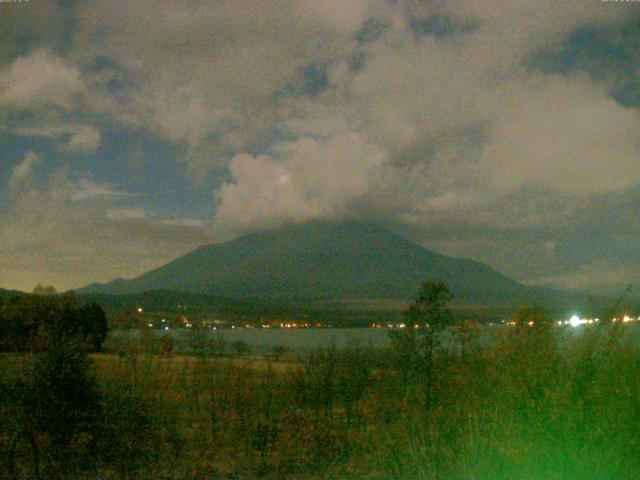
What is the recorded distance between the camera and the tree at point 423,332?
13.5m

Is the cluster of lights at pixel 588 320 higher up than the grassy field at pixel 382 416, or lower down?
higher up

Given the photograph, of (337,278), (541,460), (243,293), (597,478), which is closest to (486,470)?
(541,460)

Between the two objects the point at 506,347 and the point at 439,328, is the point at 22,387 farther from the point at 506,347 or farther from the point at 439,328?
the point at 439,328

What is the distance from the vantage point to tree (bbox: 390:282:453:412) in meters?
13.5

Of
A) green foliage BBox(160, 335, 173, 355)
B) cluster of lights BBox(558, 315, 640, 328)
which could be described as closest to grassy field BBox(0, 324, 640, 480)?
cluster of lights BBox(558, 315, 640, 328)

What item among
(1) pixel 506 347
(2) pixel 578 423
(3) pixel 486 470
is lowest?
(3) pixel 486 470

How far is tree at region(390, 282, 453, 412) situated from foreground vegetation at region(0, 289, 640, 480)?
0.03m

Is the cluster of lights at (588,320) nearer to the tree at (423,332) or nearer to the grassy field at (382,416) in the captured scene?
the grassy field at (382,416)

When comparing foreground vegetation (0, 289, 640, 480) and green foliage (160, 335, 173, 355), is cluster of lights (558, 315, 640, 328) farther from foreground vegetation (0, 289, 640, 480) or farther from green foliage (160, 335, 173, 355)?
green foliage (160, 335, 173, 355)

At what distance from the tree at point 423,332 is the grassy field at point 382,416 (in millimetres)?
105

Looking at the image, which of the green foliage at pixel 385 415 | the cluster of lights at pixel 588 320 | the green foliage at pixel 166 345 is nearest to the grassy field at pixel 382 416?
the green foliage at pixel 385 415

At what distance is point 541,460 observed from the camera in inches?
→ 266

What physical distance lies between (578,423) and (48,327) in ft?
24.8

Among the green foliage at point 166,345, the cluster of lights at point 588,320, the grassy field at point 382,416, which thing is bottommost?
the grassy field at point 382,416
